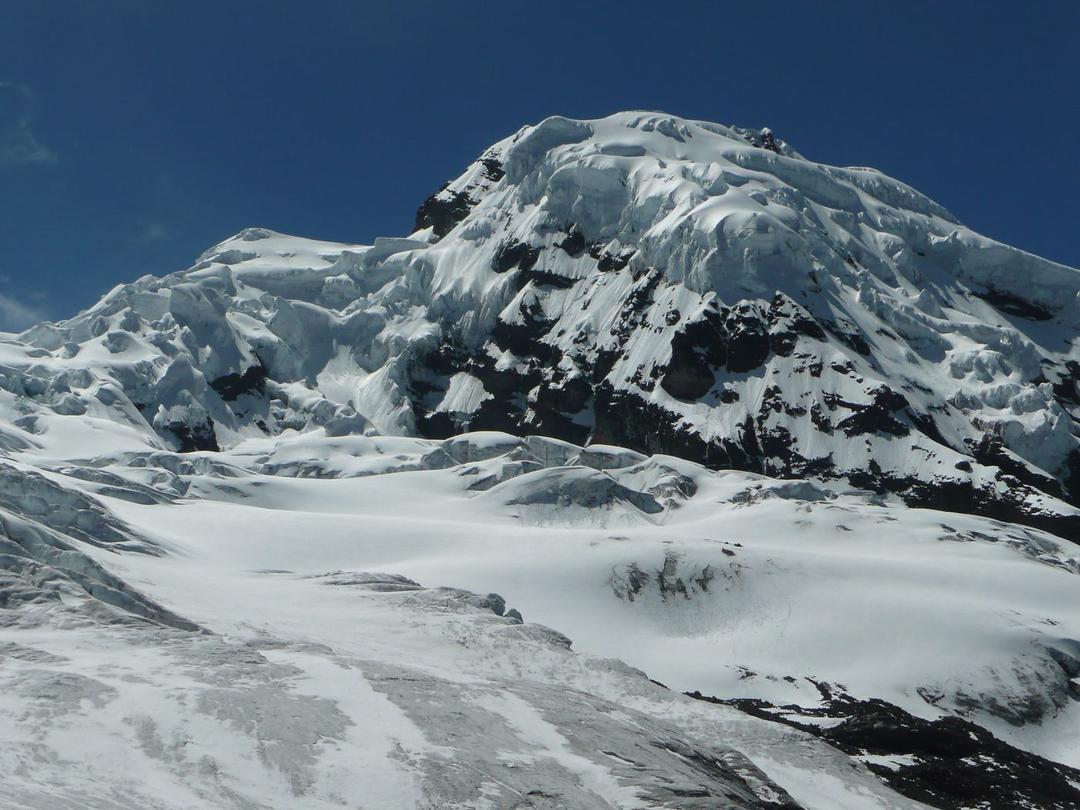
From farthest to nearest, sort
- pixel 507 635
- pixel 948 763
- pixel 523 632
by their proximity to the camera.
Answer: pixel 948 763
pixel 523 632
pixel 507 635

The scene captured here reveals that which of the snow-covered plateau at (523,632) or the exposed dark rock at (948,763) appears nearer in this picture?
the snow-covered plateau at (523,632)

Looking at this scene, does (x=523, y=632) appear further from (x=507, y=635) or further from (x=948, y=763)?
(x=948, y=763)

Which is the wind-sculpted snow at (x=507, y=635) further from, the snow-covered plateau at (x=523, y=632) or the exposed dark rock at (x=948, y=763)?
the exposed dark rock at (x=948, y=763)

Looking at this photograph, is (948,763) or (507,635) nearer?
(507,635)

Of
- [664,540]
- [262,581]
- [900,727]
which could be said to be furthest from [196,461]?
[900,727]

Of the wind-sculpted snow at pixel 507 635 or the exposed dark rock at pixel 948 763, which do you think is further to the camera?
the exposed dark rock at pixel 948 763

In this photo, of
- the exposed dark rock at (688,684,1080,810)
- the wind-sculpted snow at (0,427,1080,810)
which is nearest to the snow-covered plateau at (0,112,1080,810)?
the wind-sculpted snow at (0,427,1080,810)

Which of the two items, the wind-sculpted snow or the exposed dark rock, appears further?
the exposed dark rock

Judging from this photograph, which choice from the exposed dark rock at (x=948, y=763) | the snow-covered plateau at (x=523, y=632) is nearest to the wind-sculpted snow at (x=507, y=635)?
the snow-covered plateau at (x=523, y=632)

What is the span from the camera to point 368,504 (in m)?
160

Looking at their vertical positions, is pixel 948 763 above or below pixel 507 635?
below

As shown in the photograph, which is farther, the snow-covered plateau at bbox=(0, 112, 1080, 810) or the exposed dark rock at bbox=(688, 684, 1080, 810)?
the exposed dark rock at bbox=(688, 684, 1080, 810)

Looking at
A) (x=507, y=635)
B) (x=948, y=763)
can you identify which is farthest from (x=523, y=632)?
(x=948, y=763)

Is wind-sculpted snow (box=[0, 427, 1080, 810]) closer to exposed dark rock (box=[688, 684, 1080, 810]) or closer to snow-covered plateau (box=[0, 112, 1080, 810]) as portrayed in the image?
snow-covered plateau (box=[0, 112, 1080, 810])
